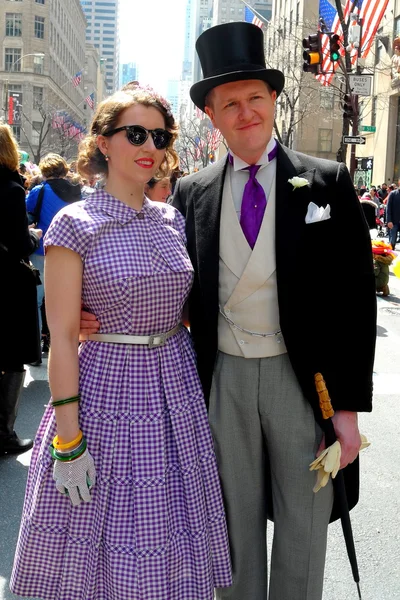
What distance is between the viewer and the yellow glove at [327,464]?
7.85ft

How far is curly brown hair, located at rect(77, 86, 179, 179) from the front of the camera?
2.49 m

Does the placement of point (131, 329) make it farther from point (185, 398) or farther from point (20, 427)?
point (20, 427)

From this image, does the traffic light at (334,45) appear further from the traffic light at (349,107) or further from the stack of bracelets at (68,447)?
the stack of bracelets at (68,447)

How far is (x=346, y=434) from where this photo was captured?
2.50 m

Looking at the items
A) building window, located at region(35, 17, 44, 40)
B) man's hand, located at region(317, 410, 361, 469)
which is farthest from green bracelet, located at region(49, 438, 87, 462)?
building window, located at region(35, 17, 44, 40)

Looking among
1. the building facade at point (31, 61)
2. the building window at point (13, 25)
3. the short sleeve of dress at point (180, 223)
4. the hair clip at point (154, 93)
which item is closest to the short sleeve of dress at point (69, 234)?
the short sleeve of dress at point (180, 223)

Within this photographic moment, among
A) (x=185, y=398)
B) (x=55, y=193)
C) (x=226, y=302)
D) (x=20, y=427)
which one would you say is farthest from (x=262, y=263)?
(x=55, y=193)

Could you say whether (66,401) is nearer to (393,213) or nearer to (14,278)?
(14,278)

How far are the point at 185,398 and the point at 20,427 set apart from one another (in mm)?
3383

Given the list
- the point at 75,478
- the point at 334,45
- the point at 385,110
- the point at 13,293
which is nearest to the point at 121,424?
the point at 75,478

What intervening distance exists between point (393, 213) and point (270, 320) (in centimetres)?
1601

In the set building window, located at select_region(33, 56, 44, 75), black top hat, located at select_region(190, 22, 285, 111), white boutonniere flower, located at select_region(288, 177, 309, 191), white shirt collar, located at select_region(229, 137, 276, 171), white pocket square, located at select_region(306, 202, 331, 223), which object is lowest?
white pocket square, located at select_region(306, 202, 331, 223)

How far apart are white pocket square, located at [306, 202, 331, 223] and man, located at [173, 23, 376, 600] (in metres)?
0.02

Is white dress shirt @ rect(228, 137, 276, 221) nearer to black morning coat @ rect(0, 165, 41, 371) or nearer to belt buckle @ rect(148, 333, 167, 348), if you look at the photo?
belt buckle @ rect(148, 333, 167, 348)
